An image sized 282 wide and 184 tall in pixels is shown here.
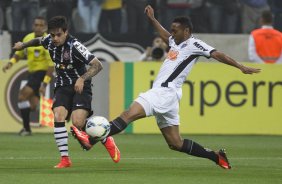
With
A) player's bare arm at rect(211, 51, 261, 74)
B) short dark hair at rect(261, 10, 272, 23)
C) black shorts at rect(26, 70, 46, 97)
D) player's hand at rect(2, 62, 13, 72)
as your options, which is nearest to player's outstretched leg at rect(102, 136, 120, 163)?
player's bare arm at rect(211, 51, 261, 74)

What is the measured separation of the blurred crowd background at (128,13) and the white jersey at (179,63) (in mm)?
9266

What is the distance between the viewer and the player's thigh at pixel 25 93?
1908 centimetres

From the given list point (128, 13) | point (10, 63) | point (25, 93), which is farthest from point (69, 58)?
point (128, 13)

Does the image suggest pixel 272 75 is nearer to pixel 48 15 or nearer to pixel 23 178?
pixel 48 15

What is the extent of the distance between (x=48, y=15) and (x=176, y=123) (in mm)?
9899

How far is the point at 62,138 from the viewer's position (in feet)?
42.2

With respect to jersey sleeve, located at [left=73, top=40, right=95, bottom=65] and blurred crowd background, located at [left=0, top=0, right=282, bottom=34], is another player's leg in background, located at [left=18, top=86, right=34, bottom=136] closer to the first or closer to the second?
blurred crowd background, located at [left=0, top=0, right=282, bottom=34]

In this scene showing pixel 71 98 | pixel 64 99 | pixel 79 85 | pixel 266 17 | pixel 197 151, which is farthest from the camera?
pixel 266 17

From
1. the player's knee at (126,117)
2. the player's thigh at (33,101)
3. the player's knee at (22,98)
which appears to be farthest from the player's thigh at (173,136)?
the player's thigh at (33,101)

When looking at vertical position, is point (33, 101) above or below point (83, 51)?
below

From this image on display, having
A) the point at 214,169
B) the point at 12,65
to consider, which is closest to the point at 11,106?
the point at 12,65

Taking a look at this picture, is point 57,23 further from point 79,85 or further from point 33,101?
point 33,101

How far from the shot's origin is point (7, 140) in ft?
58.5

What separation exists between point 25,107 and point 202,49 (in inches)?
274
